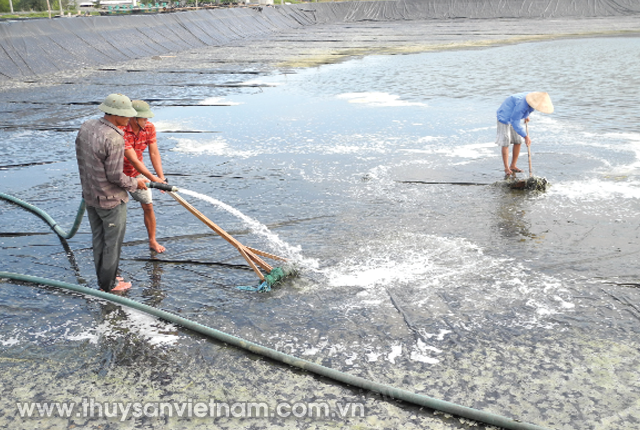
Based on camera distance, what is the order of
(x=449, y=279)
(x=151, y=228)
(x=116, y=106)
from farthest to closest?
(x=151, y=228)
(x=449, y=279)
(x=116, y=106)

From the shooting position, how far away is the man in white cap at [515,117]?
267 inches

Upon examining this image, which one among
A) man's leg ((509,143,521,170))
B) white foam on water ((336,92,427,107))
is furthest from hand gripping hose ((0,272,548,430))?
white foam on water ((336,92,427,107))

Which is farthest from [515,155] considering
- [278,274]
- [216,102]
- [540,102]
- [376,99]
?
[216,102]

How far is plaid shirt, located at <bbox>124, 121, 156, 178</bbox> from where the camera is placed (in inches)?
199

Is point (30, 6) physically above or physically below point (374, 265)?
above

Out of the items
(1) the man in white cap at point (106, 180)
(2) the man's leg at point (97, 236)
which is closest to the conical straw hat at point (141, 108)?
(1) the man in white cap at point (106, 180)

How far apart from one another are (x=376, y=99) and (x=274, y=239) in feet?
27.3

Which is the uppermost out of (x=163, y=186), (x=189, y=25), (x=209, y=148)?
(x=189, y=25)

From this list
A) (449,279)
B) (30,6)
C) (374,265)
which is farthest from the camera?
(30,6)

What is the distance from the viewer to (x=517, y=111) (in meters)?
7.08

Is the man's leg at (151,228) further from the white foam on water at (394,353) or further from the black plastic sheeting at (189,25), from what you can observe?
the black plastic sheeting at (189,25)

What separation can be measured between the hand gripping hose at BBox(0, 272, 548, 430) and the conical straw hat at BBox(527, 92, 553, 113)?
469cm

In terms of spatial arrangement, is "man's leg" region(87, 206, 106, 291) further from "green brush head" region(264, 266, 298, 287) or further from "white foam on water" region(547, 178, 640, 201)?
"white foam on water" region(547, 178, 640, 201)

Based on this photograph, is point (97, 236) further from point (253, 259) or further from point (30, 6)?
point (30, 6)
